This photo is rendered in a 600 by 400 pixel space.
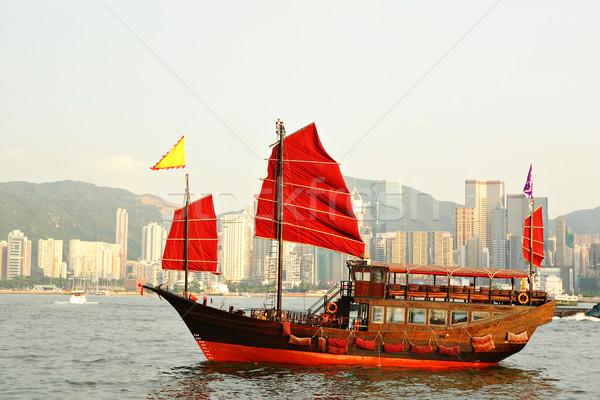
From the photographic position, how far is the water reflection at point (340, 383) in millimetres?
26781

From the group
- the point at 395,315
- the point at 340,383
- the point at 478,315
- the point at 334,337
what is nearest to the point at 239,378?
the point at 340,383

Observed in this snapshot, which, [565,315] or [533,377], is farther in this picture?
[565,315]

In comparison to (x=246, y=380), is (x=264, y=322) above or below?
above

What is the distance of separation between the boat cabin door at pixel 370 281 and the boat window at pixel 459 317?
148 inches

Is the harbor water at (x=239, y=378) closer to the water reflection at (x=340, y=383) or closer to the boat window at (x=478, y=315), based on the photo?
the water reflection at (x=340, y=383)

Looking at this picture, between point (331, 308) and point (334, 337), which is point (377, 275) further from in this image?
point (334, 337)

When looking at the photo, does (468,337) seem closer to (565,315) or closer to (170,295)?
(170,295)

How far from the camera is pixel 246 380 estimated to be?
29297 millimetres

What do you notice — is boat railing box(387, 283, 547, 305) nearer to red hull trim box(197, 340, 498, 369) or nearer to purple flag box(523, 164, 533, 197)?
red hull trim box(197, 340, 498, 369)

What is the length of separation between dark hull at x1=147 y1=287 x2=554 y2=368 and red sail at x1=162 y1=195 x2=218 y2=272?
1181 cm

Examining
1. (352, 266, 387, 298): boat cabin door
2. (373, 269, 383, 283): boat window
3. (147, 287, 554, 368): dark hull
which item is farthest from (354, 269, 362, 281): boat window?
(147, 287, 554, 368): dark hull

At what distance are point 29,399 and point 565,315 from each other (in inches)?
3748

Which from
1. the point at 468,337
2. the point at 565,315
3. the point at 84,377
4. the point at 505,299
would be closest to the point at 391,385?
the point at 468,337

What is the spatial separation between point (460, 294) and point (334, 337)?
6997 millimetres
